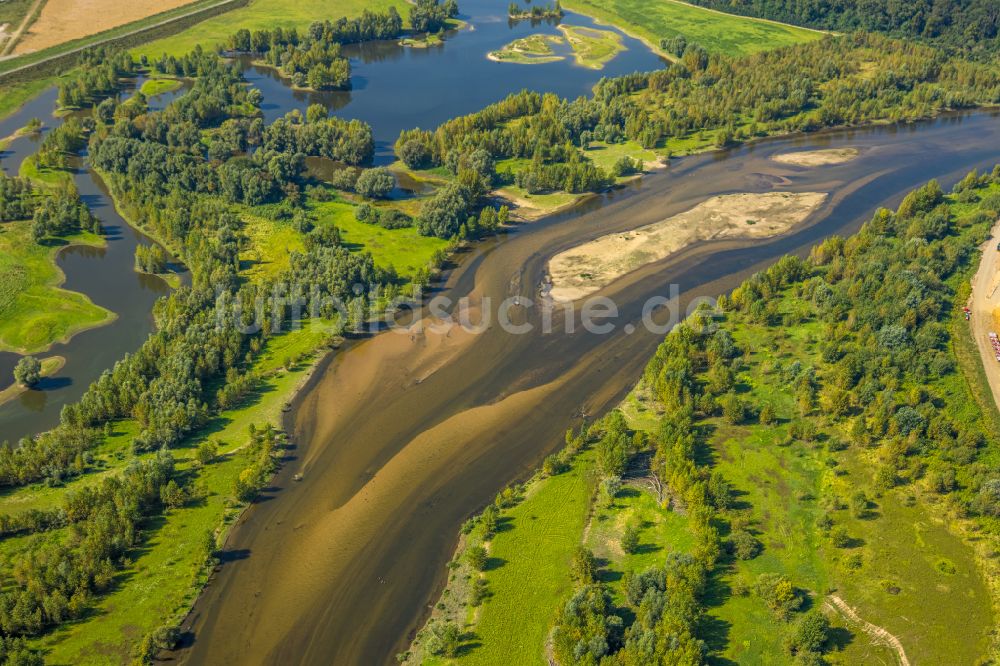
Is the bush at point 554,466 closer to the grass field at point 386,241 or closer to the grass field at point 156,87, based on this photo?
the grass field at point 386,241

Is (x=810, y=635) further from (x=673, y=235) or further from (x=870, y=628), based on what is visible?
(x=673, y=235)

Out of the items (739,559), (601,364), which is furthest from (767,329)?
(739,559)

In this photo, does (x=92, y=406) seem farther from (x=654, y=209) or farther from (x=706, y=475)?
(x=654, y=209)

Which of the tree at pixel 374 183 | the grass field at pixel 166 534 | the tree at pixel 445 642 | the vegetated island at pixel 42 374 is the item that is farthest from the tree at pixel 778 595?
the tree at pixel 374 183

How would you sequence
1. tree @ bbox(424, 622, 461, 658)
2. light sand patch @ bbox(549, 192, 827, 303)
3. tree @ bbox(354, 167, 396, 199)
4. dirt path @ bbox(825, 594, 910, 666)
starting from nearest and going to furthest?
dirt path @ bbox(825, 594, 910, 666) → tree @ bbox(424, 622, 461, 658) → light sand patch @ bbox(549, 192, 827, 303) → tree @ bbox(354, 167, 396, 199)

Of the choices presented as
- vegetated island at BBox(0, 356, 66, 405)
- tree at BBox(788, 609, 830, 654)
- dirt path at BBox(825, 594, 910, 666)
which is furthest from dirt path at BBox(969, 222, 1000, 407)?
vegetated island at BBox(0, 356, 66, 405)

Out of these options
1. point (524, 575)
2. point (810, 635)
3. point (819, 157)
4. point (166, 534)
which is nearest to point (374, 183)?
point (166, 534)

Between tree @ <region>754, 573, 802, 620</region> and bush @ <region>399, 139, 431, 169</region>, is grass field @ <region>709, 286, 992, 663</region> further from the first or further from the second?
bush @ <region>399, 139, 431, 169</region>
